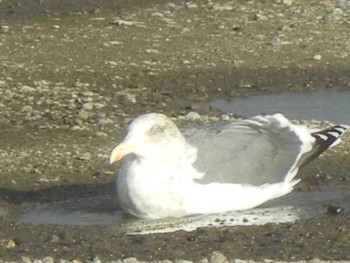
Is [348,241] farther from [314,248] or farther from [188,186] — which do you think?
[188,186]

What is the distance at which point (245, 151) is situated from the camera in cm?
810

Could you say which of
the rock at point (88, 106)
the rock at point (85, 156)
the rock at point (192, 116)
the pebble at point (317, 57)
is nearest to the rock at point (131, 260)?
the rock at point (85, 156)

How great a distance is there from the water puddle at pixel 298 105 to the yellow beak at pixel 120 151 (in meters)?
2.58

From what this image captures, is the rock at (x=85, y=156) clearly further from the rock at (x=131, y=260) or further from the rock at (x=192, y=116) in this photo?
the rock at (x=131, y=260)

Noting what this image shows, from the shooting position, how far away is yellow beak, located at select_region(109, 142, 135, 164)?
305 inches

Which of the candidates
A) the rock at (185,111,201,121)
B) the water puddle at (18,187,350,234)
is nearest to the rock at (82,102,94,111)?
the rock at (185,111,201,121)

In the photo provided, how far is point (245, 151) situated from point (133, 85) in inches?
131

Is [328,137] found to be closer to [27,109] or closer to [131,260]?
[131,260]

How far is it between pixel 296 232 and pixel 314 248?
0.31m

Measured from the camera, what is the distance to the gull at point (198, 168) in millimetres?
7758

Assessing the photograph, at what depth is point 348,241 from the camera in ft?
22.9

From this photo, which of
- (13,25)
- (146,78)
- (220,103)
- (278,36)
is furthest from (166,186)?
(13,25)

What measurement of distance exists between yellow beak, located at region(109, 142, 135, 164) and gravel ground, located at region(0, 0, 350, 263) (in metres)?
0.44

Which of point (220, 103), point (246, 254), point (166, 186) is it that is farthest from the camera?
point (220, 103)
